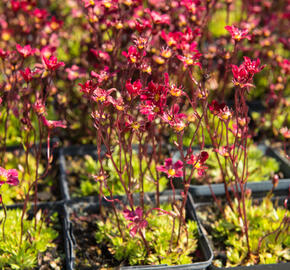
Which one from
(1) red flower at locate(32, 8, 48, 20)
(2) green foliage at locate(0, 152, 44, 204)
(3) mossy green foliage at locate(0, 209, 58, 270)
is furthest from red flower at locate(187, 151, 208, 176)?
(1) red flower at locate(32, 8, 48, 20)

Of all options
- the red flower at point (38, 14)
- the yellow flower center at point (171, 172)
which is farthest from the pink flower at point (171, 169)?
the red flower at point (38, 14)

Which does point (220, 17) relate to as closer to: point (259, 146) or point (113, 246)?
point (259, 146)

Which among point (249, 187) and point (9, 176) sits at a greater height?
point (9, 176)

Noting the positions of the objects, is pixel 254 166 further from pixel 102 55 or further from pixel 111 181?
pixel 102 55

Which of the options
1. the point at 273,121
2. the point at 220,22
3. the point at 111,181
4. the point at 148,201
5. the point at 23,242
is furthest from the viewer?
the point at 220,22

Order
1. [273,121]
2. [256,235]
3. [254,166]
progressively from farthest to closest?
1. [273,121]
2. [254,166]
3. [256,235]

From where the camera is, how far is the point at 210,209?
2.22m

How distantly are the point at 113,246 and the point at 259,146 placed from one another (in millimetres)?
1214

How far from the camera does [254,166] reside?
242 cm

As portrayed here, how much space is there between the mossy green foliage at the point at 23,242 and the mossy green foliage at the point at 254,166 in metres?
0.98

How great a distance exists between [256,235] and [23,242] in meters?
1.03

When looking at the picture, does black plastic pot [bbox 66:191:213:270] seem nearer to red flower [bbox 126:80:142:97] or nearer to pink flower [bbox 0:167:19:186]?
pink flower [bbox 0:167:19:186]

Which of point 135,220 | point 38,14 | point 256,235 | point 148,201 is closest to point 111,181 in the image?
point 148,201

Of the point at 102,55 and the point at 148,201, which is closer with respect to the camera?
the point at 102,55
